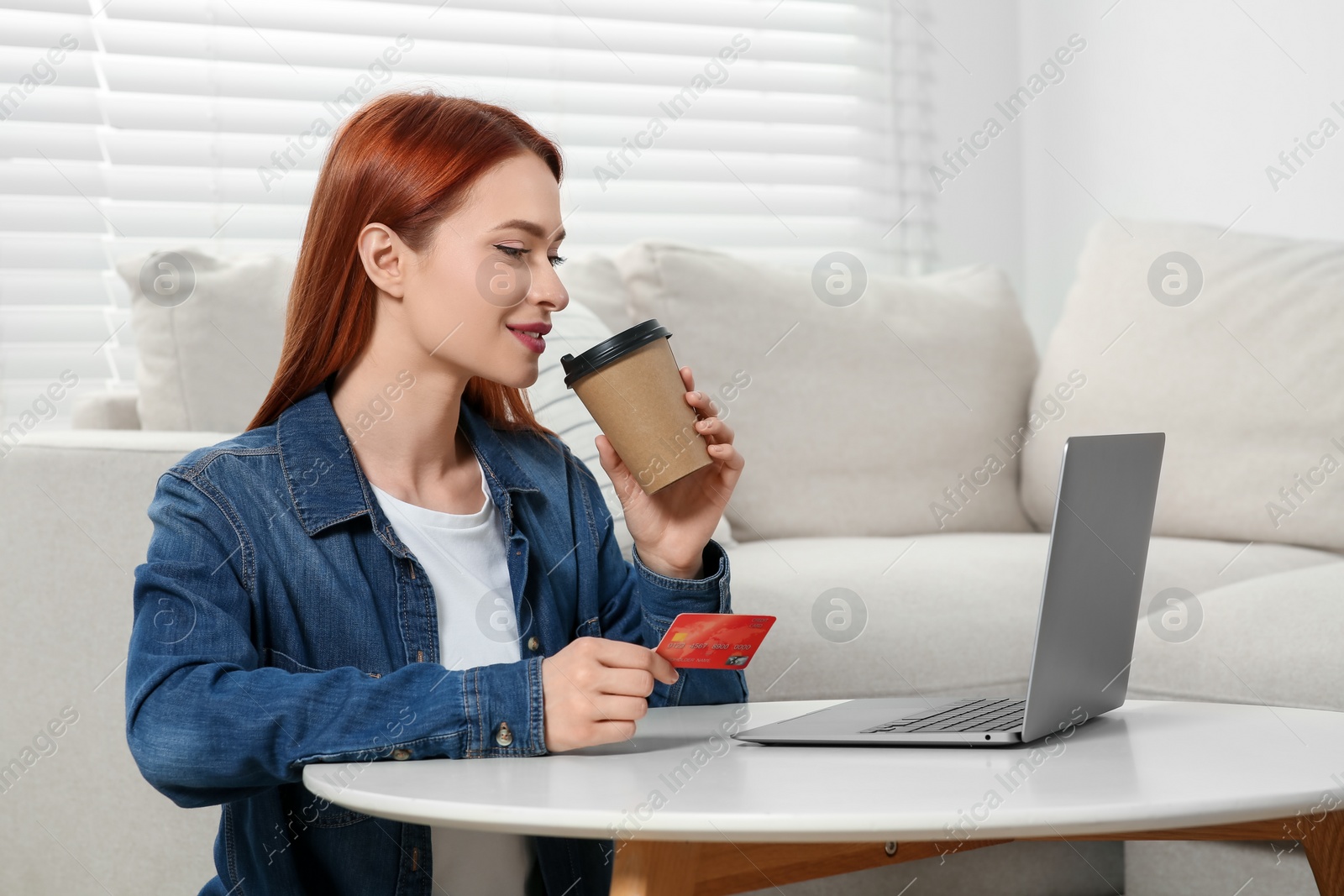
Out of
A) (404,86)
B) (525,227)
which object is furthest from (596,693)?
(404,86)

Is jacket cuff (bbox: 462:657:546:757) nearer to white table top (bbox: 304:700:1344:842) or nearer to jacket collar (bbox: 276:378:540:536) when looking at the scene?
white table top (bbox: 304:700:1344:842)

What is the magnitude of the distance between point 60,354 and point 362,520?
1.62m

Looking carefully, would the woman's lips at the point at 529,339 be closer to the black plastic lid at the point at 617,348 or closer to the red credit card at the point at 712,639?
the black plastic lid at the point at 617,348

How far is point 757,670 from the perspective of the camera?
154 centimetres

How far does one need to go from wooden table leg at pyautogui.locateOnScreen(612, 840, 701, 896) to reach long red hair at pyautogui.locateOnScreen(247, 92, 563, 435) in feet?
2.05

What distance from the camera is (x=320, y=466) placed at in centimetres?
106

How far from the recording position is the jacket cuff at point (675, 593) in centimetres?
114

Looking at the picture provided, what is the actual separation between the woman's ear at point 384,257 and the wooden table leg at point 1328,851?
902 millimetres

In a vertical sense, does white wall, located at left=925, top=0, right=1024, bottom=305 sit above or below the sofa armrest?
above

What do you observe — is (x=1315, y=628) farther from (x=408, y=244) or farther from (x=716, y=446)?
(x=408, y=244)

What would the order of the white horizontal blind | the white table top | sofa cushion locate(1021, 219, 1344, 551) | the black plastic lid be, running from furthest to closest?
the white horizontal blind < sofa cushion locate(1021, 219, 1344, 551) < the black plastic lid < the white table top

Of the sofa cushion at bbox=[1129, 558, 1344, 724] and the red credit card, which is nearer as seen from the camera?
the red credit card

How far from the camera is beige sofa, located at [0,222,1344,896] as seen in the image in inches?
58.1

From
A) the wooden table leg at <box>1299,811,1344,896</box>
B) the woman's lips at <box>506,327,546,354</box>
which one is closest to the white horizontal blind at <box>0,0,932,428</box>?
the woman's lips at <box>506,327,546,354</box>
